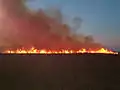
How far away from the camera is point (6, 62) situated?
1905 cm

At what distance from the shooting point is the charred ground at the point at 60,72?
16138 millimetres

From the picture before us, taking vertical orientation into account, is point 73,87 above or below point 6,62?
below

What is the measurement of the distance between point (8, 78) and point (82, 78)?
4.91 meters

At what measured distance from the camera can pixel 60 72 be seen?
60.1 feet

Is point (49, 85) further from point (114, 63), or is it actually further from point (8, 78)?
point (114, 63)

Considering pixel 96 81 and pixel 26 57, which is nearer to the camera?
pixel 96 81

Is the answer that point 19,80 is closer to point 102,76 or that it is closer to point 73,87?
point 73,87

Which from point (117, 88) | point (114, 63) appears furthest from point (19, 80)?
point (114, 63)

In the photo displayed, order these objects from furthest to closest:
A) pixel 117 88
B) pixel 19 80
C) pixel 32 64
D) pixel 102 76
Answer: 1. pixel 32 64
2. pixel 102 76
3. pixel 19 80
4. pixel 117 88

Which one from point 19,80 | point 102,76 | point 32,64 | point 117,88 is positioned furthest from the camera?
point 32,64

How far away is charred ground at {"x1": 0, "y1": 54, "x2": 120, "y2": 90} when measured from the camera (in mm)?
16138

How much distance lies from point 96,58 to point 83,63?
4.74ft

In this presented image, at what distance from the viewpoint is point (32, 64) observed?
18984 millimetres

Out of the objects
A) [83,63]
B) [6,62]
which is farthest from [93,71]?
[6,62]
